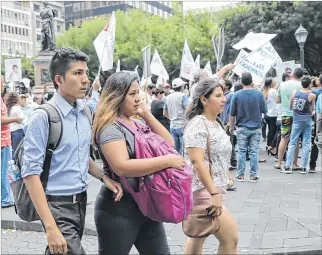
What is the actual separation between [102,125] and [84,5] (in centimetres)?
10955

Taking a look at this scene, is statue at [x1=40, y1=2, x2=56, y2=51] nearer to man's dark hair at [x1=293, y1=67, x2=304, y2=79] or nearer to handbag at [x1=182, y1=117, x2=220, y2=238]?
man's dark hair at [x1=293, y1=67, x2=304, y2=79]

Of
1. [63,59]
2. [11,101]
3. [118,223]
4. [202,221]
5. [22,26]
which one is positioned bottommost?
[202,221]

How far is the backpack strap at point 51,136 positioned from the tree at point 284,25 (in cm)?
3112

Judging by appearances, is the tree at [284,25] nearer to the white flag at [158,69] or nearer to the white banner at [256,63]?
the white flag at [158,69]

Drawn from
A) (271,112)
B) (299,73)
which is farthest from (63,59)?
(271,112)

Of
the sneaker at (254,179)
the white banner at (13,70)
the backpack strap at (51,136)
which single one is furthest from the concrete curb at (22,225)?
the white banner at (13,70)

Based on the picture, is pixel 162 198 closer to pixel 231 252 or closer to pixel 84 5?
pixel 231 252

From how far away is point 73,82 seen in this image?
3.02 m

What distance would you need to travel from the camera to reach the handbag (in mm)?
3658

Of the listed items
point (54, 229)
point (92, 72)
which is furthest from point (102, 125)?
point (92, 72)

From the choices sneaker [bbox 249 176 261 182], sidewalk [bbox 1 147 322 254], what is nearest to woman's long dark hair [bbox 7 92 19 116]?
sidewalk [bbox 1 147 322 254]

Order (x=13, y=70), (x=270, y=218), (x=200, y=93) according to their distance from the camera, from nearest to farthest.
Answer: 1. (x=200, y=93)
2. (x=270, y=218)
3. (x=13, y=70)

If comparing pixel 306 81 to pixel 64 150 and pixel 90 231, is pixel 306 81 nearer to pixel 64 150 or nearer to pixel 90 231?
pixel 90 231

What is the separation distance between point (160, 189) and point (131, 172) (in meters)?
0.20
